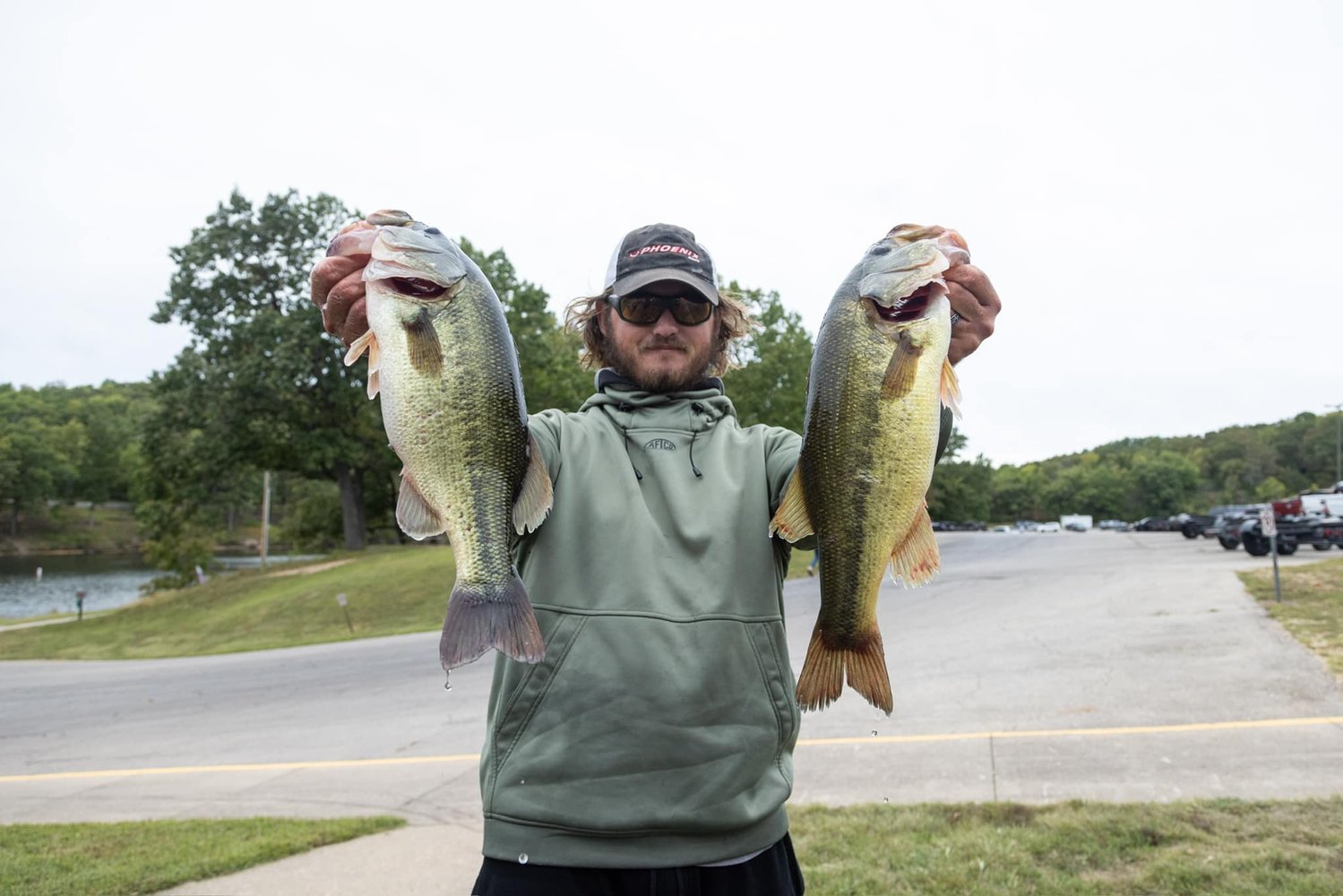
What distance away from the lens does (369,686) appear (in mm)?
12297

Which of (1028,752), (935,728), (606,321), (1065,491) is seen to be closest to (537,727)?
(606,321)

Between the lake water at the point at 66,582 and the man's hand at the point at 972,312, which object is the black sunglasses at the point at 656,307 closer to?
the man's hand at the point at 972,312

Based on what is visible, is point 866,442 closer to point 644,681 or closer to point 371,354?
point 644,681

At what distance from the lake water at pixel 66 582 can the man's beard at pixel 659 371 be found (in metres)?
41.1

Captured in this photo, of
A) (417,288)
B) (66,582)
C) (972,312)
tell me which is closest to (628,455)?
(417,288)

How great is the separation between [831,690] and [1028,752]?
5372 millimetres

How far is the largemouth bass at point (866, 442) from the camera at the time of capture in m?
2.22

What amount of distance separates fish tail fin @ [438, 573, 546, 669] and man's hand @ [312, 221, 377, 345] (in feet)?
2.62

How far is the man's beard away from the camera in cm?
264

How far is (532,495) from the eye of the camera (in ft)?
7.32

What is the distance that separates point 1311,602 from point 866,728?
1031 centimetres

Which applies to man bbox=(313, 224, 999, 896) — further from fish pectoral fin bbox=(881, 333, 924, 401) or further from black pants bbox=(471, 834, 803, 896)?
fish pectoral fin bbox=(881, 333, 924, 401)

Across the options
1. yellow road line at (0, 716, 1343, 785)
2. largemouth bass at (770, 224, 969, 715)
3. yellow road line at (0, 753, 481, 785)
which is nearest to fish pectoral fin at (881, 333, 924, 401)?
largemouth bass at (770, 224, 969, 715)

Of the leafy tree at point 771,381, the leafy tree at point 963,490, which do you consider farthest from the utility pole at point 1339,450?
the leafy tree at point 771,381
